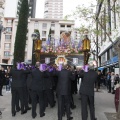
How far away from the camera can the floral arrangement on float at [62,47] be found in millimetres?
11326

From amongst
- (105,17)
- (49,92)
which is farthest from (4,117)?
(105,17)

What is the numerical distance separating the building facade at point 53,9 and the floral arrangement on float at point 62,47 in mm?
118533

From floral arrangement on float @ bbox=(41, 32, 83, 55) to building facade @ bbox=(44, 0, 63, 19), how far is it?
118533 millimetres

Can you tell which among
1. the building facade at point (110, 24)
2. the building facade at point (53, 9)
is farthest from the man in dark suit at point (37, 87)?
the building facade at point (53, 9)

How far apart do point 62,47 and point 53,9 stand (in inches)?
4782

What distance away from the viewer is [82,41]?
36.0ft

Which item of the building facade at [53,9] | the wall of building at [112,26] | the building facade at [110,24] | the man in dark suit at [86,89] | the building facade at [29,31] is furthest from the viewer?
the building facade at [53,9]

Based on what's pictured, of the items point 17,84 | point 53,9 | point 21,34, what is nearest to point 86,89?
point 17,84

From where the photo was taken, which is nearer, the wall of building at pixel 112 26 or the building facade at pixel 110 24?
the building facade at pixel 110 24

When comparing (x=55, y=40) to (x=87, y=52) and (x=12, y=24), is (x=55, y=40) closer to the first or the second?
(x=87, y=52)

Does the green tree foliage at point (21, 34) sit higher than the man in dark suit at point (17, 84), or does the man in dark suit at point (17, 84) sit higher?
the green tree foliage at point (21, 34)

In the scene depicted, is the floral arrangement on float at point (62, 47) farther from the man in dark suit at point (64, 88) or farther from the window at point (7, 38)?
the window at point (7, 38)

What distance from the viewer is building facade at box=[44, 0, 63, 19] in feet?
420

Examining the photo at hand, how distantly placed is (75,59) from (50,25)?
55.9 meters
